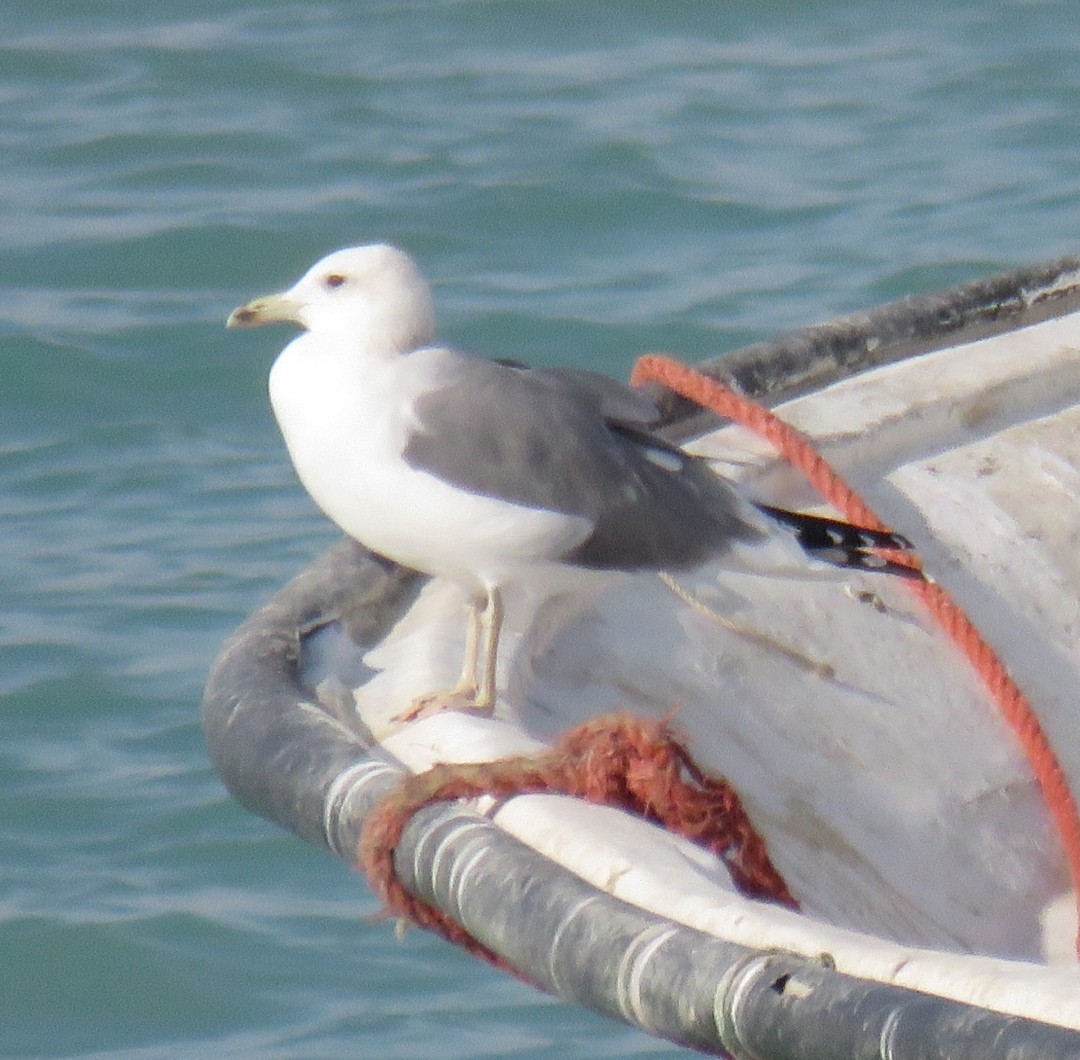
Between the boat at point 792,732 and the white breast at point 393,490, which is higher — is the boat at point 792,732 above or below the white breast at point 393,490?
below

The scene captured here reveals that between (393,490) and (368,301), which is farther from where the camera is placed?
(368,301)

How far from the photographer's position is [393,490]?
264 cm

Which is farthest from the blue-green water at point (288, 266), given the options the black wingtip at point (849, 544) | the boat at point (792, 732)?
the black wingtip at point (849, 544)

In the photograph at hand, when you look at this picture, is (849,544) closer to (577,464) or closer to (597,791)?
(577,464)

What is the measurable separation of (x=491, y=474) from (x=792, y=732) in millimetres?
519

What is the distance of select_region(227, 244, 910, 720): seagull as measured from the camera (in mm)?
2641

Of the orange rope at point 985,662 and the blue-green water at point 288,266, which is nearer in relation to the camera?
the orange rope at point 985,662

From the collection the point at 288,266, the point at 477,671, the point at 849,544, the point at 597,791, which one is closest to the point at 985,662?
the point at 849,544

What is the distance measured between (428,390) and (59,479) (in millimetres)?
3395

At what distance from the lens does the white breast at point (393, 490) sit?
2.63 m

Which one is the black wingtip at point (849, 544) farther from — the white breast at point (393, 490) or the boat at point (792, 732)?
the white breast at point (393, 490)

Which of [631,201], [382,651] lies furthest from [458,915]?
[631,201]

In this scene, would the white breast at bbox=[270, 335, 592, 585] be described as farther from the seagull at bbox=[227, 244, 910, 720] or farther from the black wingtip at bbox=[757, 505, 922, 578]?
the black wingtip at bbox=[757, 505, 922, 578]

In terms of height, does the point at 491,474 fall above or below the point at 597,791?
above
